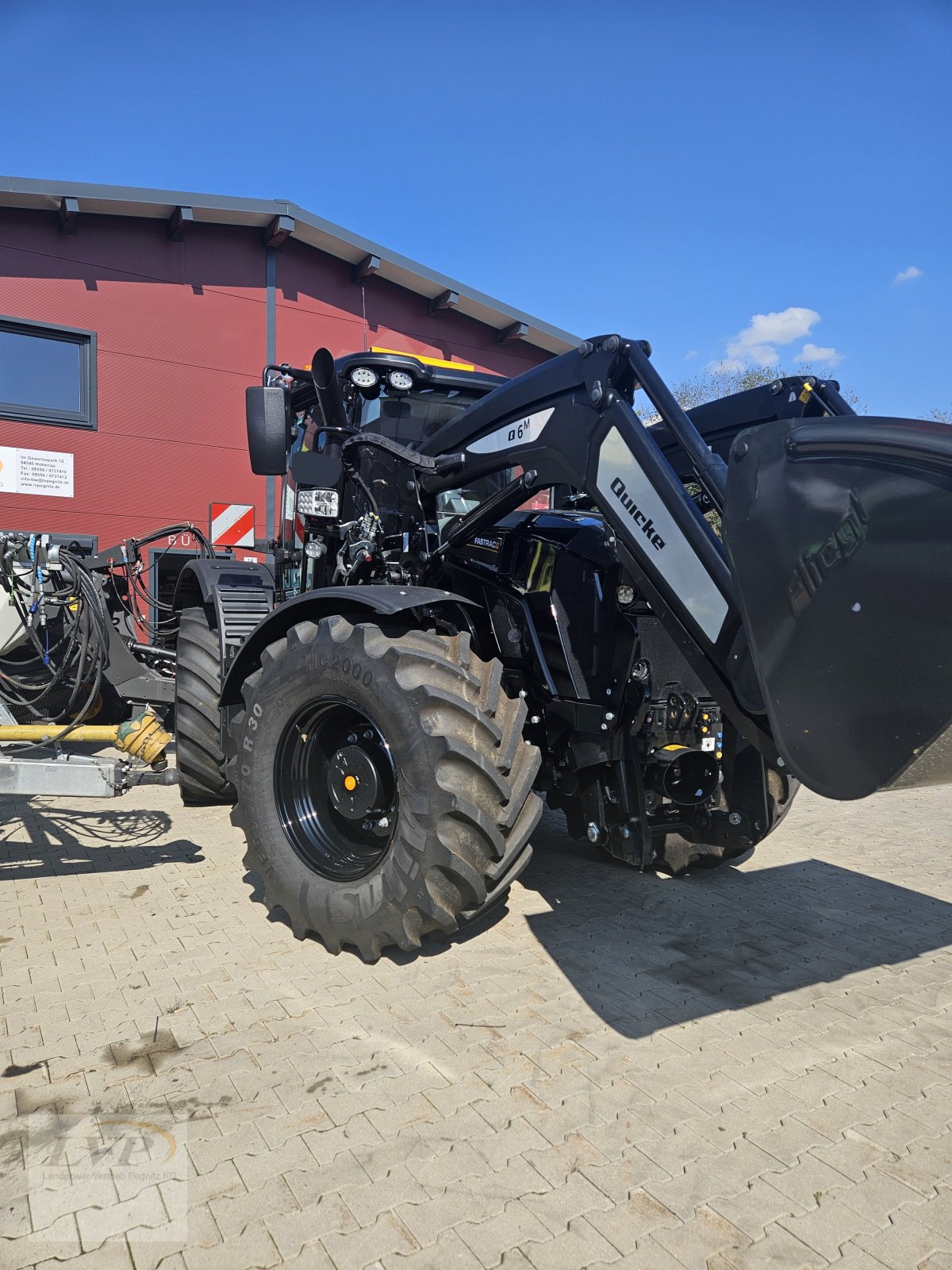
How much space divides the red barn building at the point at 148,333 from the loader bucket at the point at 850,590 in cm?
804

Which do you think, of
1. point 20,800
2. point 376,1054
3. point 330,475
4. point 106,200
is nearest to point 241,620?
point 330,475

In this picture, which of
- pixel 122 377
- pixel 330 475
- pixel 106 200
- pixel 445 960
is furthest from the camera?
pixel 122 377

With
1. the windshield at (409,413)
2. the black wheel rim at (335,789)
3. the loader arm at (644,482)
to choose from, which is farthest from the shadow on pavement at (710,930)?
the windshield at (409,413)

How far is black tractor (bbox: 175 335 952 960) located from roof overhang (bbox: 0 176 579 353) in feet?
19.0

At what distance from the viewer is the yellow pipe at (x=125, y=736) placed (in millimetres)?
4152

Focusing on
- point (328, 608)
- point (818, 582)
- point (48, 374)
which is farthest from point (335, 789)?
point (48, 374)

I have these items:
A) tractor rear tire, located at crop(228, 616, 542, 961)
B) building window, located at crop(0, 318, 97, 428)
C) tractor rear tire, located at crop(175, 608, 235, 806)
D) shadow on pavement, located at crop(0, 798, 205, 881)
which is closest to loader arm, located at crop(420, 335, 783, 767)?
tractor rear tire, located at crop(228, 616, 542, 961)

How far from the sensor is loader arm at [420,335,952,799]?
2.13 metres

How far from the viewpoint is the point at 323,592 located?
3.56m

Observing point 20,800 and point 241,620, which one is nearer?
point 241,620

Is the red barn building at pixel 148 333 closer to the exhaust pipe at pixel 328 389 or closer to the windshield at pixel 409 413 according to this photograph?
the windshield at pixel 409 413

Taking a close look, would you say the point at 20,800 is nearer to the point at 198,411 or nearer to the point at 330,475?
the point at 330,475

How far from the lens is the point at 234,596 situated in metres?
5.34

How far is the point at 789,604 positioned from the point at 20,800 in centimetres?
543
